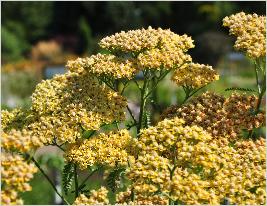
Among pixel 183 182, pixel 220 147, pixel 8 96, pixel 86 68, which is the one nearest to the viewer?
→ pixel 183 182

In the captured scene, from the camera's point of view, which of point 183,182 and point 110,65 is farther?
point 110,65

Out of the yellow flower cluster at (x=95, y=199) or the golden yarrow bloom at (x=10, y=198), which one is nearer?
the golden yarrow bloom at (x=10, y=198)

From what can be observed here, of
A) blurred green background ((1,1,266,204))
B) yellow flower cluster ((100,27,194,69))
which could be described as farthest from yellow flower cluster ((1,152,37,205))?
blurred green background ((1,1,266,204))

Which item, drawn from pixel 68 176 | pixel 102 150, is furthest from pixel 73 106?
pixel 68 176

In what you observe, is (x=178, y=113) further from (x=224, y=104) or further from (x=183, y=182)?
(x=183, y=182)

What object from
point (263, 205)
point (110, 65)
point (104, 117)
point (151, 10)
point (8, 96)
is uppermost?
point (151, 10)

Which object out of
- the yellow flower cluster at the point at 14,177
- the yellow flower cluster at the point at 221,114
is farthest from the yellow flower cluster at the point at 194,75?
the yellow flower cluster at the point at 14,177

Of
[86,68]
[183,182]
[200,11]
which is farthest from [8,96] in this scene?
[200,11]

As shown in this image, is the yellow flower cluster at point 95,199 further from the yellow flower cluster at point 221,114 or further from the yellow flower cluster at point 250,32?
the yellow flower cluster at point 250,32
